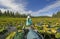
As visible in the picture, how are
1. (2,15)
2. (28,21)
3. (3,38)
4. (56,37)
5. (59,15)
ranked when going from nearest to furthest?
(28,21), (56,37), (3,38), (2,15), (59,15)

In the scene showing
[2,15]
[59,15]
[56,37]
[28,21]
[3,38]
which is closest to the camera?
[28,21]

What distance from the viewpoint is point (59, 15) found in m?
78.6

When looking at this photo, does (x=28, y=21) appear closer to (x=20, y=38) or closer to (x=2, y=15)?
(x=20, y=38)

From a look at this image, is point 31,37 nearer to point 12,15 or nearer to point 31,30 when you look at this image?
point 31,30

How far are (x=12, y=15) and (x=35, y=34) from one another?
213 ft

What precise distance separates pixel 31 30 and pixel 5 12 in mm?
65146

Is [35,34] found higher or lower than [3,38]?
higher

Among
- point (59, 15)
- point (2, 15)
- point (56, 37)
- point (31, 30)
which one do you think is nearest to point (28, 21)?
point (31, 30)

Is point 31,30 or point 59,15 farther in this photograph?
point 59,15

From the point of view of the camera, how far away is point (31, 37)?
205 inches

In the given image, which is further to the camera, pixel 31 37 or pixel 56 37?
pixel 56 37

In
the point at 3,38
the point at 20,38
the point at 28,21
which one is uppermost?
the point at 28,21

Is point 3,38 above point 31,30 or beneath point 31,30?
beneath

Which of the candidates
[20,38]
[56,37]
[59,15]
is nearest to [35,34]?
[20,38]
